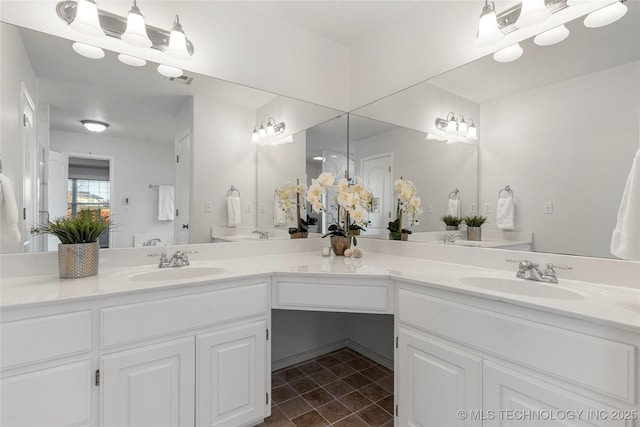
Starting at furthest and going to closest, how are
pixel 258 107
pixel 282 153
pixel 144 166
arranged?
pixel 282 153, pixel 258 107, pixel 144 166

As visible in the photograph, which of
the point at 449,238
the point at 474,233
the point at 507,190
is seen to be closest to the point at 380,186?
the point at 449,238

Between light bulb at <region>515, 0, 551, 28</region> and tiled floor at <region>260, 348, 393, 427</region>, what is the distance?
214 centimetres

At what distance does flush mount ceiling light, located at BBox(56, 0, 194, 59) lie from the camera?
1420 mm

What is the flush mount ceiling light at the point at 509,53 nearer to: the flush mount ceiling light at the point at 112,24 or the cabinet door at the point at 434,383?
the cabinet door at the point at 434,383


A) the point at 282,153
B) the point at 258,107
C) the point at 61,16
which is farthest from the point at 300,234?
the point at 61,16

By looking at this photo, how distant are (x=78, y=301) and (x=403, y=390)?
1.42m

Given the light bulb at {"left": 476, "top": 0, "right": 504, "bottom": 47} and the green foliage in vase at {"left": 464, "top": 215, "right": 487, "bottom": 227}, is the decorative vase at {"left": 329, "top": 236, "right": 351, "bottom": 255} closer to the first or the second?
the green foliage in vase at {"left": 464, "top": 215, "right": 487, "bottom": 227}

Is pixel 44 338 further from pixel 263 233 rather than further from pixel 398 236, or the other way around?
pixel 398 236

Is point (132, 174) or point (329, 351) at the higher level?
point (132, 174)

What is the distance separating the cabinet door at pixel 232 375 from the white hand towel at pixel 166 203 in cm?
81

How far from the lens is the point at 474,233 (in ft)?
5.68

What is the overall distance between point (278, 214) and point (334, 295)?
909 millimetres

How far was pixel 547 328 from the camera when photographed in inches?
37.8

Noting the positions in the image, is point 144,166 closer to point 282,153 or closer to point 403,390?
point 282,153
